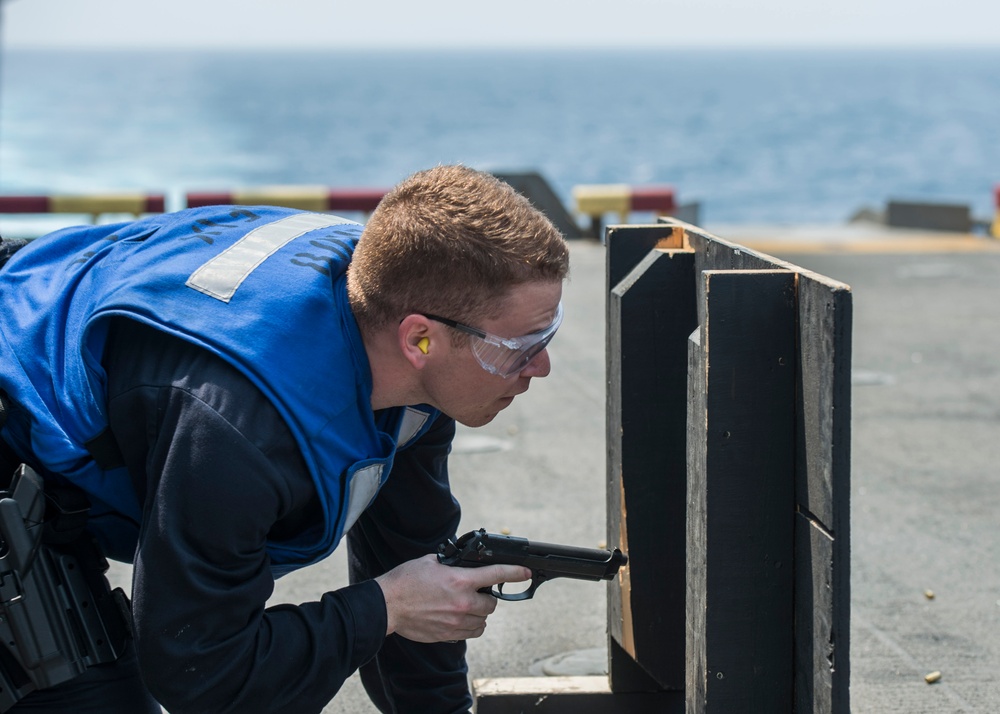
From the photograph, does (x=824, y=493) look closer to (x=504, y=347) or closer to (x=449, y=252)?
(x=504, y=347)

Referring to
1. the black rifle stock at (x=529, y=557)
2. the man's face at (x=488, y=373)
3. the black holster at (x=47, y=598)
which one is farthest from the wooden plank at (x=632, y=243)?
the black holster at (x=47, y=598)

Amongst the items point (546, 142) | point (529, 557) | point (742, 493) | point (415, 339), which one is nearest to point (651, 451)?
point (529, 557)

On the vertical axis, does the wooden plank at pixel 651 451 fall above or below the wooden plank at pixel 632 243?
below

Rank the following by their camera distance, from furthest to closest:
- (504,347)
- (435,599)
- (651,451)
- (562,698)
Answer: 1. (562,698)
2. (651,451)
3. (435,599)
4. (504,347)

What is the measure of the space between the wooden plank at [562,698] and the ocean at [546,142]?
6018mm

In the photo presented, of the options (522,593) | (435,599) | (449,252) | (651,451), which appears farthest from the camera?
(651,451)

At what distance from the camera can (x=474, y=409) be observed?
233cm

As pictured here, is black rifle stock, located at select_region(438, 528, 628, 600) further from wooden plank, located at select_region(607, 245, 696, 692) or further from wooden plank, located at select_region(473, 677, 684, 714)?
wooden plank, located at select_region(473, 677, 684, 714)

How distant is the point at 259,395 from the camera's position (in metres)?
1.98

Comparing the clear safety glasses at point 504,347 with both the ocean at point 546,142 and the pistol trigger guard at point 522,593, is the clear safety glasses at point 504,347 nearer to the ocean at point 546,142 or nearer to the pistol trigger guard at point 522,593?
the pistol trigger guard at point 522,593

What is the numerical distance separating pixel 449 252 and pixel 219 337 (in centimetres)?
43

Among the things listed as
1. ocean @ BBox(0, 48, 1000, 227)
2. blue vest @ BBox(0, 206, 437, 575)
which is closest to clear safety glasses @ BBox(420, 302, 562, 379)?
blue vest @ BBox(0, 206, 437, 575)

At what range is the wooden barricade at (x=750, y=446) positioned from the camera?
1987mm

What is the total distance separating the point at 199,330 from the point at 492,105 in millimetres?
110444
